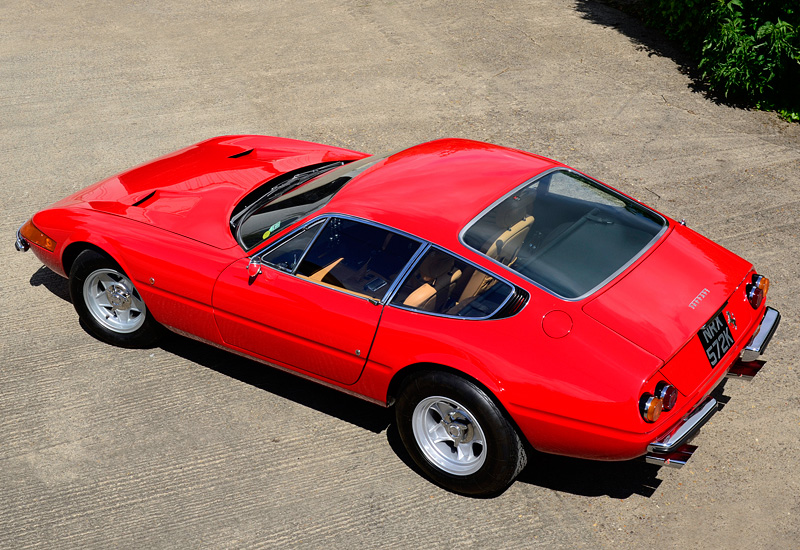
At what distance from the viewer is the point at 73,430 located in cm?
481

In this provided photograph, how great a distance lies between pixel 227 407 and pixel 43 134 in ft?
16.5

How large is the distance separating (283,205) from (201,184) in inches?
31.6

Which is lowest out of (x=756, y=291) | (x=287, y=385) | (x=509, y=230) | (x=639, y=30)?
(x=287, y=385)

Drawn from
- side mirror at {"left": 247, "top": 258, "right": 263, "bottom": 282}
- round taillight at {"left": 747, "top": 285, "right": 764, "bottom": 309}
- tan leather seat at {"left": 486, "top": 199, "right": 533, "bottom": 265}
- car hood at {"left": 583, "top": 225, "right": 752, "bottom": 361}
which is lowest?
round taillight at {"left": 747, "top": 285, "right": 764, "bottom": 309}

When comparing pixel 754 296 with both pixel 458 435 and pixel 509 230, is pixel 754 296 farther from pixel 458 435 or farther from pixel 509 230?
pixel 458 435

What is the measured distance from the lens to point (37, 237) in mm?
5441

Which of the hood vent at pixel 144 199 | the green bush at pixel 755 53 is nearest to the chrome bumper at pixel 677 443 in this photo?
the hood vent at pixel 144 199

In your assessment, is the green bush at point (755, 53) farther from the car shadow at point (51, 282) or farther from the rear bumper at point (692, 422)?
the car shadow at point (51, 282)

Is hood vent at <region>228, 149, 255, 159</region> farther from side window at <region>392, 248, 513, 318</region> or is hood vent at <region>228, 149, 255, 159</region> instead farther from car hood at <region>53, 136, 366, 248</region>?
side window at <region>392, 248, 513, 318</region>

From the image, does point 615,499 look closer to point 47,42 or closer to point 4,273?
point 4,273

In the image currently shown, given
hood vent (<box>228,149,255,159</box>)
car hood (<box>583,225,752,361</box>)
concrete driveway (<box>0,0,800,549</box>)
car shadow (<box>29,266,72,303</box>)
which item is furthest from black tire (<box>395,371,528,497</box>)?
car shadow (<box>29,266,72,303</box>)

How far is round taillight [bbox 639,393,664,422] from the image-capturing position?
3.61m

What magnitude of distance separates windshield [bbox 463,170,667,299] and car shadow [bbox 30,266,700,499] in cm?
112

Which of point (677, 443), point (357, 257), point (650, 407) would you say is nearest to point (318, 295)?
point (357, 257)
